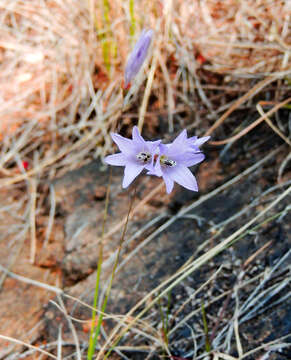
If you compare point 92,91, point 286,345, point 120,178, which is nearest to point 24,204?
point 120,178

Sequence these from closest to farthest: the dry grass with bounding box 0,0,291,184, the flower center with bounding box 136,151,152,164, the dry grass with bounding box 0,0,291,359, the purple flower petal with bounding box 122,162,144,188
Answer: the purple flower petal with bounding box 122,162,144,188 < the flower center with bounding box 136,151,152,164 < the dry grass with bounding box 0,0,291,359 < the dry grass with bounding box 0,0,291,184

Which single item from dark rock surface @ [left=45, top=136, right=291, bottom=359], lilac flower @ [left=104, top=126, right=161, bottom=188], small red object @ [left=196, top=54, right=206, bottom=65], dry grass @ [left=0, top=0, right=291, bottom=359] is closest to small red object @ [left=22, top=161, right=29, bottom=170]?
dry grass @ [left=0, top=0, right=291, bottom=359]

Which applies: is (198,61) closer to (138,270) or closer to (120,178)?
(120,178)

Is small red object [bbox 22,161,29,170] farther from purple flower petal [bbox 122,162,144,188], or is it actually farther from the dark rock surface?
purple flower petal [bbox 122,162,144,188]

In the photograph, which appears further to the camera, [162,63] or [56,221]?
[162,63]

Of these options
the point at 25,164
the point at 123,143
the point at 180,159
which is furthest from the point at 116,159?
the point at 25,164

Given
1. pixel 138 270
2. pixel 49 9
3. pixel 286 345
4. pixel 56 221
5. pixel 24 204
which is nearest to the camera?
pixel 286 345

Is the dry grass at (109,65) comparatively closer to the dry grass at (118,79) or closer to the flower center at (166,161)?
the dry grass at (118,79)
